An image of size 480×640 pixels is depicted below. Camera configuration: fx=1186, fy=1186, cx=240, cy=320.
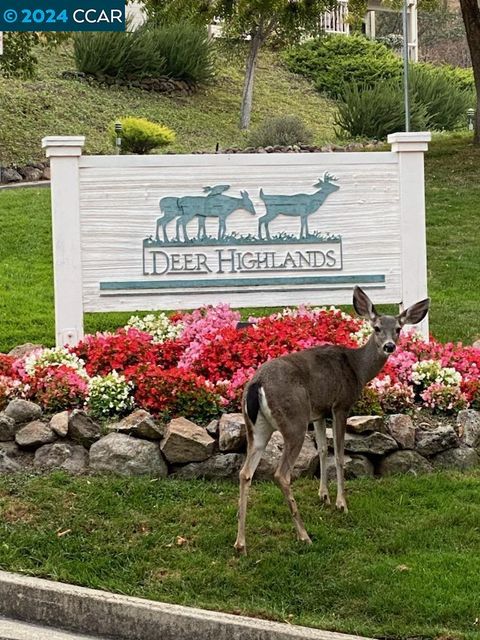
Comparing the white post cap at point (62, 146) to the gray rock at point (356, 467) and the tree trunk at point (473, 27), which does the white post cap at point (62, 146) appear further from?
the tree trunk at point (473, 27)

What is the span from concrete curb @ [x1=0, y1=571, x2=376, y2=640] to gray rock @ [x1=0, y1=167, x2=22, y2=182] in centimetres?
1852

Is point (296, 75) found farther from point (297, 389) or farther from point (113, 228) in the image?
point (297, 389)

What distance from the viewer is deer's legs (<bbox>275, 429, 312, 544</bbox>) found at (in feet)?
21.1

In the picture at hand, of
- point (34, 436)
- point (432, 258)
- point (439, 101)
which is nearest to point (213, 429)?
point (34, 436)

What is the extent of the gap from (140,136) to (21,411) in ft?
61.5

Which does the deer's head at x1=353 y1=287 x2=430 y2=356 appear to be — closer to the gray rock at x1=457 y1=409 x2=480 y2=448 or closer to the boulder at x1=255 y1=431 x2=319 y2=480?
the boulder at x1=255 y1=431 x2=319 y2=480

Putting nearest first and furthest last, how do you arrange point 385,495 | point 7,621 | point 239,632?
point 239,632 → point 7,621 → point 385,495

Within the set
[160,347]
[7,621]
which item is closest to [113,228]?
[160,347]

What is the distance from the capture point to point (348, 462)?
305 inches

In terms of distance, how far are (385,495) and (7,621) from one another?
8.17 ft

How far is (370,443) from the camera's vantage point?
7.77m

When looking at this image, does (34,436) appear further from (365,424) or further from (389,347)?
(389,347)

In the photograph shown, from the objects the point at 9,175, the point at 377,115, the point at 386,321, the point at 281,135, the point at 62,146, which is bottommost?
the point at 386,321

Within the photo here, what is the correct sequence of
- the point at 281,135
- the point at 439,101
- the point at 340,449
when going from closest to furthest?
the point at 340,449 → the point at 281,135 → the point at 439,101
